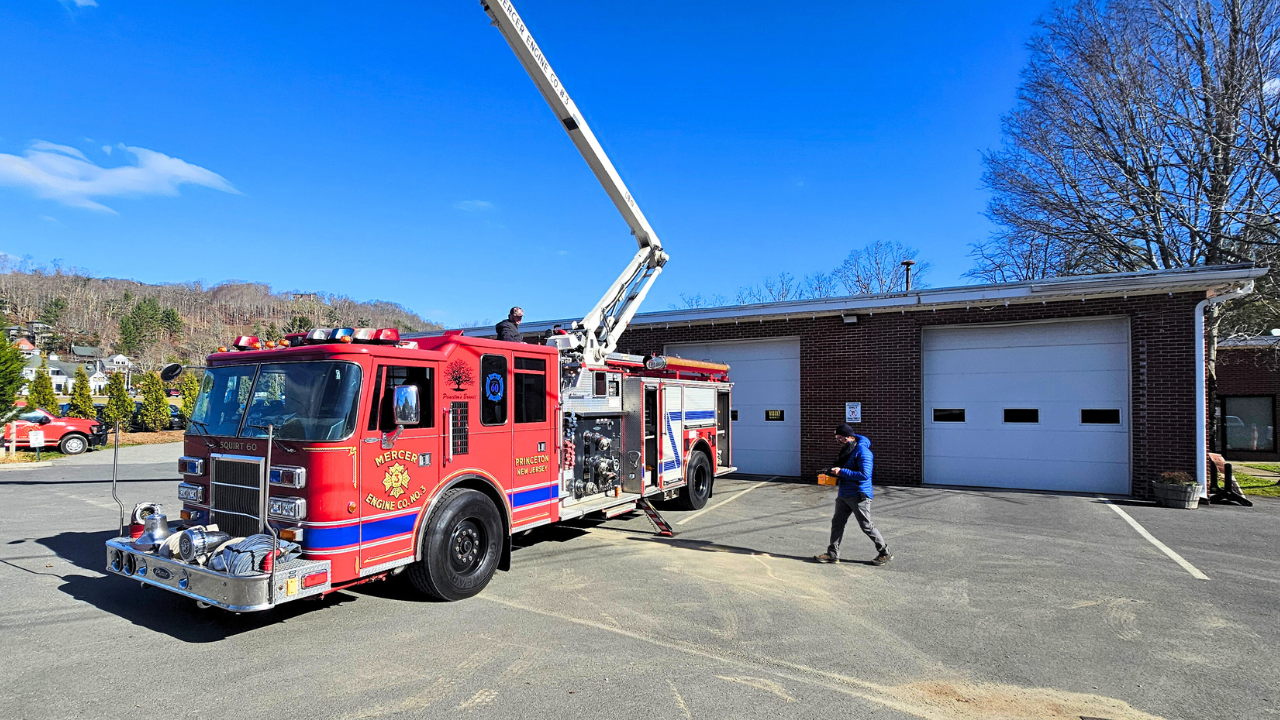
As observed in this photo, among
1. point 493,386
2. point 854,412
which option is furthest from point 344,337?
point 854,412

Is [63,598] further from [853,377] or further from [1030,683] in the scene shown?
[853,377]

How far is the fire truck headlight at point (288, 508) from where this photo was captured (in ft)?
16.5

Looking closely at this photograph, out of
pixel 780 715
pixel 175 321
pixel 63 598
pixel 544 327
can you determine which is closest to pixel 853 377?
pixel 544 327

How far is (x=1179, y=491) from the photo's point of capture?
11.3 meters

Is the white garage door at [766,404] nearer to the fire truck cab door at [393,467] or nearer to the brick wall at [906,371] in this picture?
the brick wall at [906,371]

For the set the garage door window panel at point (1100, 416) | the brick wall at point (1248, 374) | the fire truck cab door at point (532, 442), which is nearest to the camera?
the fire truck cab door at point (532, 442)

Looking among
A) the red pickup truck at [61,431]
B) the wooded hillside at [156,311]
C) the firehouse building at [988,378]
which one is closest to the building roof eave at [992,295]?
the firehouse building at [988,378]

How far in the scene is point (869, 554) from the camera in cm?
808

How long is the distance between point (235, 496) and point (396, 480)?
137 centimetres

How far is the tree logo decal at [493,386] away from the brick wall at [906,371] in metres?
10.5

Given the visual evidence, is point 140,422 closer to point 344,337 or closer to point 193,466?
point 193,466

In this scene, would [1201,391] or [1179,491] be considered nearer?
[1179,491]

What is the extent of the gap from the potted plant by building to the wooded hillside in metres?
75.3

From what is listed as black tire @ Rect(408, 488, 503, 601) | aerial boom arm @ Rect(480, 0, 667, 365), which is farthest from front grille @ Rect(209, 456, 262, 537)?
aerial boom arm @ Rect(480, 0, 667, 365)
